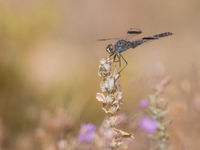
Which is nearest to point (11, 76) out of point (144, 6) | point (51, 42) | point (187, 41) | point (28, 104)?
point (28, 104)

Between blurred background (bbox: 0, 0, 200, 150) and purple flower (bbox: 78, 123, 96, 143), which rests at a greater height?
blurred background (bbox: 0, 0, 200, 150)

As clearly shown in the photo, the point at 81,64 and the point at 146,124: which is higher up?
the point at 81,64

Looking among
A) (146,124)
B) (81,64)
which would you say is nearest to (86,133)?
(146,124)

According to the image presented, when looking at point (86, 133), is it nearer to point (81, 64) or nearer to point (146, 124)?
point (146, 124)

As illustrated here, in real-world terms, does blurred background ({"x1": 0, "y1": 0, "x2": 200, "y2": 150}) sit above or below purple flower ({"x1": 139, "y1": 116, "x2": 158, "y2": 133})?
above

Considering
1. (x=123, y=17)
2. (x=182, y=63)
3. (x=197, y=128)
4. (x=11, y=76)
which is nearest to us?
(x=197, y=128)

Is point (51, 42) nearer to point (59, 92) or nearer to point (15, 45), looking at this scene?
point (15, 45)

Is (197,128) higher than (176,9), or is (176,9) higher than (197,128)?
(176,9)

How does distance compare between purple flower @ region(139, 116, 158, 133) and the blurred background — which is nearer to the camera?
purple flower @ region(139, 116, 158, 133)
